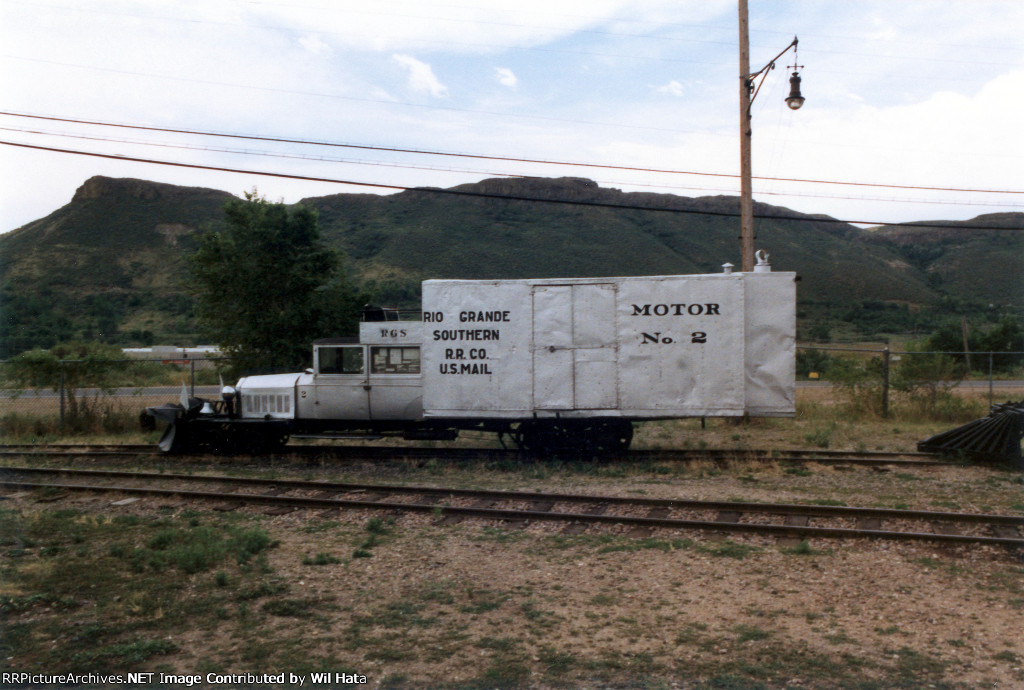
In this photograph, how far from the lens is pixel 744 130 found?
15.5m

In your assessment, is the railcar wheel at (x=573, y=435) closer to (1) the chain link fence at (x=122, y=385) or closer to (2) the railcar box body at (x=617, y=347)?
(2) the railcar box body at (x=617, y=347)

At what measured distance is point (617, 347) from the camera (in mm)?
11453

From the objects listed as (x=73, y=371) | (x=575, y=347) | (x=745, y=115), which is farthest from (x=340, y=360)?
(x=745, y=115)

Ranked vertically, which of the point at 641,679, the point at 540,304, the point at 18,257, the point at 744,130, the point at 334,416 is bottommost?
the point at 641,679

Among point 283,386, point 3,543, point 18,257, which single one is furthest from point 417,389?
point 18,257

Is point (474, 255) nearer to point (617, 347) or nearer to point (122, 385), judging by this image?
point (122, 385)

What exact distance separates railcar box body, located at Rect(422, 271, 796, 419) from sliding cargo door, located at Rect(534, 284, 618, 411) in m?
0.02

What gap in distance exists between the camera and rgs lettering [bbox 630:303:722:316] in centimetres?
1123

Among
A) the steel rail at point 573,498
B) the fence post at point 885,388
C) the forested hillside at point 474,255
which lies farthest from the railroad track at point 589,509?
the forested hillside at point 474,255

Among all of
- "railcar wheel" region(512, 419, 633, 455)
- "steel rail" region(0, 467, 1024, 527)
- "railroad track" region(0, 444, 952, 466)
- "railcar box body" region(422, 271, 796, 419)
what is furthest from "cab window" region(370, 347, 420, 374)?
"steel rail" region(0, 467, 1024, 527)

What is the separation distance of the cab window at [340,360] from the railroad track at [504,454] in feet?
5.63

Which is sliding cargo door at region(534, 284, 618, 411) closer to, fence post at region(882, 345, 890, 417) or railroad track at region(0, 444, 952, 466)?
railroad track at region(0, 444, 952, 466)

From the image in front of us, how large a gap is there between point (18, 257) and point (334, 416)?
5340 cm

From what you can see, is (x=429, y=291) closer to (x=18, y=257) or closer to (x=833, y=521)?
(x=833, y=521)
